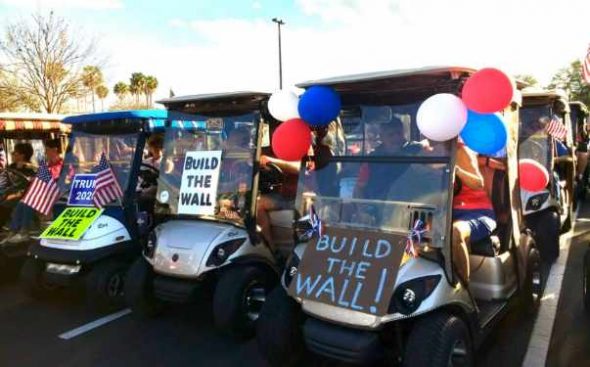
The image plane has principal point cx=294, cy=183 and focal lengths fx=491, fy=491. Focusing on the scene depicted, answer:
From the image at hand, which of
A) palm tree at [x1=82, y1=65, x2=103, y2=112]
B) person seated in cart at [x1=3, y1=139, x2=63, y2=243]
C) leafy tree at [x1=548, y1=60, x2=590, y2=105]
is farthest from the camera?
leafy tree at [x1=548, y1=60, x2=590, y2=105]

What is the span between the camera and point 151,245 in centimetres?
423

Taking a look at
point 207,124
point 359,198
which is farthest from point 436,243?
point 207,124

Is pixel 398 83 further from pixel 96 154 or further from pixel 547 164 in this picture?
pixel 547 164

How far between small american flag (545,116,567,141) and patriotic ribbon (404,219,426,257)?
13.7 ft

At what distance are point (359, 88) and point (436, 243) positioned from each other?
1.11 meters

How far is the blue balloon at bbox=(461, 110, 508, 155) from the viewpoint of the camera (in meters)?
2.80

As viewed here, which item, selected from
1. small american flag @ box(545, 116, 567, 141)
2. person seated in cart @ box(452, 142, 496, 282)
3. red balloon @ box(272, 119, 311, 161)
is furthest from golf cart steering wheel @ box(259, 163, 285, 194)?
small american flag @ box(545, 116, 567, 141)

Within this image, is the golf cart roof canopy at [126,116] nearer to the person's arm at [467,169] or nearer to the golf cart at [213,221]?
the golf cart at [213,221]

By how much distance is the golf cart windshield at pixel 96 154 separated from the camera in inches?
197

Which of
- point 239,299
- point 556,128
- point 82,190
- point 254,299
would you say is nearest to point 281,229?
point 254,299

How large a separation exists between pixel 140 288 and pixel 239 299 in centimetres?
98

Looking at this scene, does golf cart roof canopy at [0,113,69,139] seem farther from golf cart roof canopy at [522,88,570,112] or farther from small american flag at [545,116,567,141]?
small american flag at [545,116,567,141]

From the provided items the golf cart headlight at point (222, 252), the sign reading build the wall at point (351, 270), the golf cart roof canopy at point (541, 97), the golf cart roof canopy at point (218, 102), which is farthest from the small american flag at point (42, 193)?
the golf cart roof canopy at point (541, 97)

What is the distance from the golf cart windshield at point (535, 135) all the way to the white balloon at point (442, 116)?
373cm
